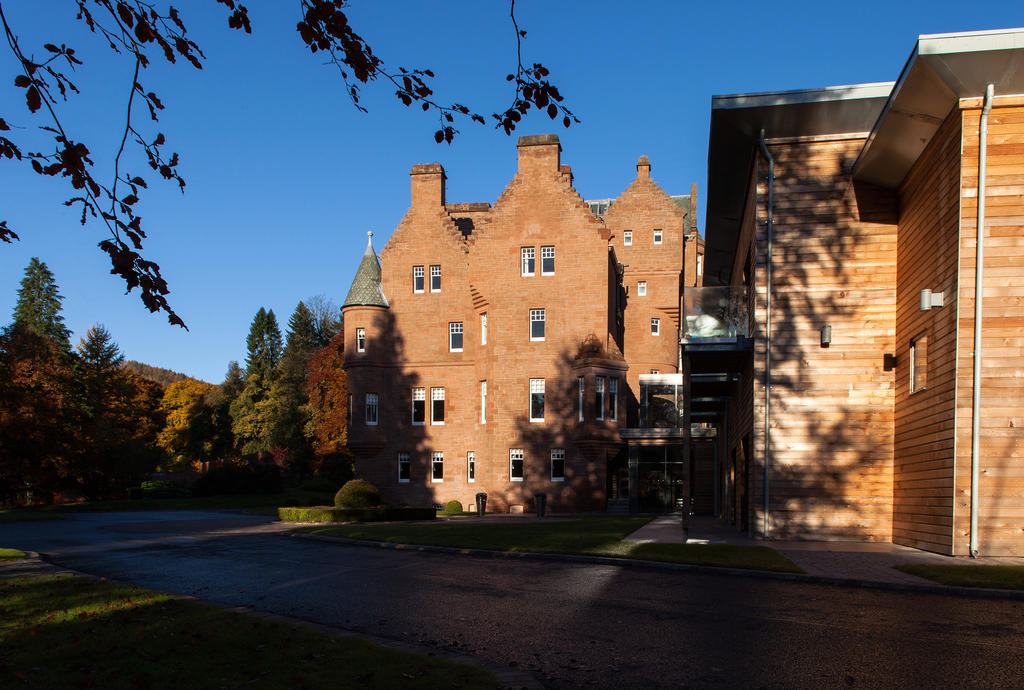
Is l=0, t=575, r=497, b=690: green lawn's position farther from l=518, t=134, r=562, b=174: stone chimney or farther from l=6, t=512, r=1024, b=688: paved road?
l=518, t=134, r=562, b=174: stone chimney

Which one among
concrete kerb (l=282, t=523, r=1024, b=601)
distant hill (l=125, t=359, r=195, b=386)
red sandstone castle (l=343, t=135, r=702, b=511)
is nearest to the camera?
concrete kerb (l=282, t=523, r=1024, b=601)

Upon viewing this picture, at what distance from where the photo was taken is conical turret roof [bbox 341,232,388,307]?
45094 mm

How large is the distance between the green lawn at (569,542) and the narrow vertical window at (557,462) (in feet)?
38.1

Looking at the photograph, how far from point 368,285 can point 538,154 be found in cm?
1211

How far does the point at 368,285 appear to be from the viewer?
45.7m

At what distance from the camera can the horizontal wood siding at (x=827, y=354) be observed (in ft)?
63.0

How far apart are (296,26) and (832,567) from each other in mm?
12169

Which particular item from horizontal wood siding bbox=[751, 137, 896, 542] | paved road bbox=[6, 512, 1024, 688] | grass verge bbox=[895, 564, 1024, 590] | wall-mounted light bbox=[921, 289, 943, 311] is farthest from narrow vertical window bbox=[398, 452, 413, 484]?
grass verge bbox=[895, 564, 1024, 590]

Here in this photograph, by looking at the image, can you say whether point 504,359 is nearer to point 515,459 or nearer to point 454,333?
point 515,459

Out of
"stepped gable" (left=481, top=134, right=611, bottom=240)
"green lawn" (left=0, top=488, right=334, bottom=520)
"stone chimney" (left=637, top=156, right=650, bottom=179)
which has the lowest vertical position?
"green lawn" (left=0, top=488, right=334, bottom=520)

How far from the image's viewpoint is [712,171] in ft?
77.7

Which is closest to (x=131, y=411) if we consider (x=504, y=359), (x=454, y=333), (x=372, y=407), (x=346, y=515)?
(x=372, y=407)

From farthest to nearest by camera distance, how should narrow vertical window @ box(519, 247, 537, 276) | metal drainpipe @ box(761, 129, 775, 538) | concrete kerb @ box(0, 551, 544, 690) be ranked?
1. narrow vertical window @ box(519, 247, 537, 276)
2. metal drainpipe @ box(761, 129, 775, 538)
3. concrete kerb @ box(0, 551, 544, 690)

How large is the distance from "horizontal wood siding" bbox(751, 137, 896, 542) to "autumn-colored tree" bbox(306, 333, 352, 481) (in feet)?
142
